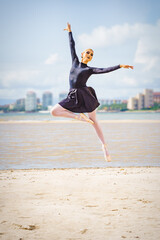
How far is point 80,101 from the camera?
6.42 meters

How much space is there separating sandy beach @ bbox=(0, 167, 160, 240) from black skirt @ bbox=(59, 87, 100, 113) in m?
1.81

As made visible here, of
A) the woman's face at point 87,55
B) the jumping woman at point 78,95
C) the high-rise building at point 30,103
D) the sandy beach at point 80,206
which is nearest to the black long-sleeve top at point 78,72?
the jumping woman at point 78,95

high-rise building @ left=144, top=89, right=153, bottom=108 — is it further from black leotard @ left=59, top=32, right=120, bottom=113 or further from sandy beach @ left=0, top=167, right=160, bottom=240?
black leotard @ left=59, top=32, right=120, bottom=113

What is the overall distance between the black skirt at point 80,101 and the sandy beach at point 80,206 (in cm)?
181

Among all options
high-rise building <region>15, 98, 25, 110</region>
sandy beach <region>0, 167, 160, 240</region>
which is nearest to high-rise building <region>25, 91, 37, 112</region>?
high-rise building <region>15, 98, 25, 110</region>

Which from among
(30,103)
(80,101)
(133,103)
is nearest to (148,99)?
(133,103)

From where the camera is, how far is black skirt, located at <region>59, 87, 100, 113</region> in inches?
252

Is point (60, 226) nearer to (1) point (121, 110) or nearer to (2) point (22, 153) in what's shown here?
(2) point (22, 153)

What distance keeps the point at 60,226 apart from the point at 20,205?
131 cm

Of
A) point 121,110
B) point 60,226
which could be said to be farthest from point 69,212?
point 121,110

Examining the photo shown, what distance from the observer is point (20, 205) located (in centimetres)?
669

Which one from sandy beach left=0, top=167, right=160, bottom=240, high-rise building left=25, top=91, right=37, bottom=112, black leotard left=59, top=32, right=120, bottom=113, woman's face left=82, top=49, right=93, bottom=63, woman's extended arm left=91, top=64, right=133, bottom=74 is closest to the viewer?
sandy beach left=0, top=167, right=160, bottom=240

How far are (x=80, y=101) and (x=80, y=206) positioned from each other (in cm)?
194

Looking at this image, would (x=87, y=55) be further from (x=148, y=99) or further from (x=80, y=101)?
(x=148, y=99)
